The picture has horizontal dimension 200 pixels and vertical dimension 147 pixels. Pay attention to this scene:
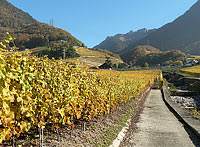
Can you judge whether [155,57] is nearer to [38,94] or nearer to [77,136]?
[77,136]

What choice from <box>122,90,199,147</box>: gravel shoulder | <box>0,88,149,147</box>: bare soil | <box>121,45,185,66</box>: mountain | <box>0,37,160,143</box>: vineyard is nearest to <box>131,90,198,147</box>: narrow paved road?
<box>122,90,199,147</box>: gravel shoulder

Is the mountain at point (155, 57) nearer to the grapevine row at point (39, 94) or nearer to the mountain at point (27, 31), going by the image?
the mountain at point (27, 31)

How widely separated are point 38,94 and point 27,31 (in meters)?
152

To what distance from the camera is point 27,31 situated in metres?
140

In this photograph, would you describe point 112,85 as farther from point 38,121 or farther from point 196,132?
point 38,121

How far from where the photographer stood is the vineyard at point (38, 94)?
2236mm

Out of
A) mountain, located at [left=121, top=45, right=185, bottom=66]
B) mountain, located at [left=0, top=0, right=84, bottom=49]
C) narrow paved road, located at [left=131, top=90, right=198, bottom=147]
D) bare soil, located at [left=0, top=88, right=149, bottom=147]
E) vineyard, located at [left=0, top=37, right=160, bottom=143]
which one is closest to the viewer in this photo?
vineyard, located at [left=0, top=37, right=160, bottom=143]

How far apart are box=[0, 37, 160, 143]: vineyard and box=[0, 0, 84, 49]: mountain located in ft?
258

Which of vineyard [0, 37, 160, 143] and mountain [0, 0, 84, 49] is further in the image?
mountain [0, 0, 84, 49]

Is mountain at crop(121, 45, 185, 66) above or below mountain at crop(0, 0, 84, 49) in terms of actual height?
below

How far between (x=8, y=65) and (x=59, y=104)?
1.47m

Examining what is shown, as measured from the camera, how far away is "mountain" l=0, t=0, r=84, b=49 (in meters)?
117

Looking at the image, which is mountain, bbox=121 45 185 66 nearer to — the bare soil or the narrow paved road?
the narrow paved road

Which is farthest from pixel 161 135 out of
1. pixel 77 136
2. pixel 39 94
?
pixel 39 94
